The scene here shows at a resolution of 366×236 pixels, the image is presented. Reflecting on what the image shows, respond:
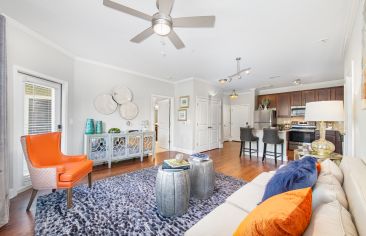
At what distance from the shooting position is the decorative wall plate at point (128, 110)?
14.1ft

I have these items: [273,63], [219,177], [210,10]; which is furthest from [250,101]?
[210,10]

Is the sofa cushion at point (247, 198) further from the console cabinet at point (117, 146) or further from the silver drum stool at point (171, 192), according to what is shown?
the console cabinet at point (117, 146)

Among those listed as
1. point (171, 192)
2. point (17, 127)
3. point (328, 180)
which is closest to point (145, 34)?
point (171, 192)

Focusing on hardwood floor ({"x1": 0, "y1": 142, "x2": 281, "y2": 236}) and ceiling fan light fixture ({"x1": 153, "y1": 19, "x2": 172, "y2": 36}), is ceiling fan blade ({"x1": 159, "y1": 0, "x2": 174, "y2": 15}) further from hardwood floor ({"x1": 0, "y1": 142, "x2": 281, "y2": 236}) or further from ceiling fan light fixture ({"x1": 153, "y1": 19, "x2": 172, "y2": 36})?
hardwood floor ({"x1": 0, "y1": 142, "x2": 281, "y2": 236})

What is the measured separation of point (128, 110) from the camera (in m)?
4.39

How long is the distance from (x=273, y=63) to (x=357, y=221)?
3.86 metres

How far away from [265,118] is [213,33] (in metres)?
4.98

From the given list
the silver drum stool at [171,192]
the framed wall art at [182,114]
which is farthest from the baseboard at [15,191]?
the framed wall art at [182,114]

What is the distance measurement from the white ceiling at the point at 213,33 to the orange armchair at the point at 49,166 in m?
1.69

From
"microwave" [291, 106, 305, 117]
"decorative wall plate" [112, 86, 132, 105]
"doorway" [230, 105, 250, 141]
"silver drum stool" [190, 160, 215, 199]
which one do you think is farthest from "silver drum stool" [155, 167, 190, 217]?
"doorway" [230, 105, 250, 141]

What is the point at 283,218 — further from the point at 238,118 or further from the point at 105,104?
the point at 238,118

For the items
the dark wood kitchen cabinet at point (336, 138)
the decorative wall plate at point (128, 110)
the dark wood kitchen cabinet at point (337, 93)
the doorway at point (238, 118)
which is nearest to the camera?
the decorative wall plate at point (128, 110)

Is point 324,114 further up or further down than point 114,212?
further up

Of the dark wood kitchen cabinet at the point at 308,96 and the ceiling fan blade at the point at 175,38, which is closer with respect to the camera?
the ceiling fan blade at the point at 175,38
